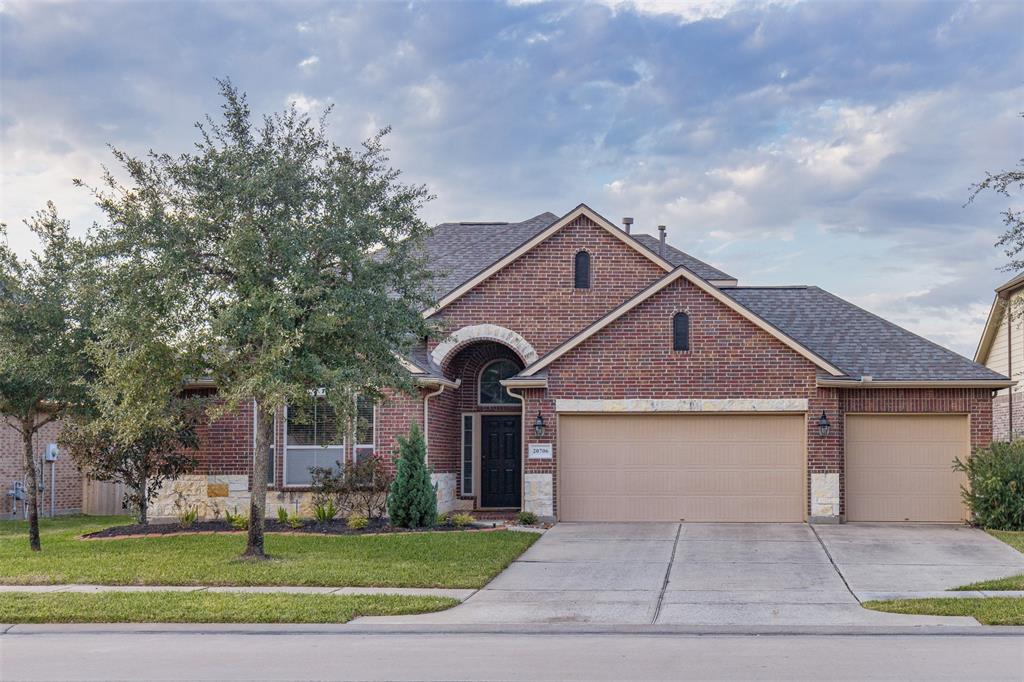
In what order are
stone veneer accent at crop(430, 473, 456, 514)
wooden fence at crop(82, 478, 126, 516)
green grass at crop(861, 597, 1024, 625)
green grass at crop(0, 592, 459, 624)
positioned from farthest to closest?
wooden fence at crop(82, 478, 126, 516), stone veneer accent at crop(430, 473, 456, 514), green grass at crop(0, 592, 459, 624), green grass at crop(861, 597, 1024, 625)

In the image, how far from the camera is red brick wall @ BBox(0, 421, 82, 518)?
26.3m

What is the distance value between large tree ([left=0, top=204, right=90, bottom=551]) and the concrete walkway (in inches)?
145

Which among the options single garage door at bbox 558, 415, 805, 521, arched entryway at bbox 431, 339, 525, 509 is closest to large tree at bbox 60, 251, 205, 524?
single garage door at bbox 558, 415, 805, 521

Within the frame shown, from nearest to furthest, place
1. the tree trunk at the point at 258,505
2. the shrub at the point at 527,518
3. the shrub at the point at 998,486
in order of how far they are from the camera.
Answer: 1. the tree trunk at the point at 258,505
2. the shrub at the point at 998,486
3. the shrub at the point at 527,518

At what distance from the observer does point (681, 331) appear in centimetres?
2173

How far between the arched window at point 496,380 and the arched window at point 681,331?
4.22 meters

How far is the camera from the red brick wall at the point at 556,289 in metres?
23.6

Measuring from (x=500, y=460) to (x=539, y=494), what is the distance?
3001 mm

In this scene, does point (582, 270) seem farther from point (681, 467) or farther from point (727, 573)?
point (727, 573)

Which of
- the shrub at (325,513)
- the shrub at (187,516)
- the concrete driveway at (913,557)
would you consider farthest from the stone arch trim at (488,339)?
the concrete driveway at (913,557)

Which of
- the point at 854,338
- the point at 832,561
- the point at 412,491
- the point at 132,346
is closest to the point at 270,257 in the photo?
the point at 132,346

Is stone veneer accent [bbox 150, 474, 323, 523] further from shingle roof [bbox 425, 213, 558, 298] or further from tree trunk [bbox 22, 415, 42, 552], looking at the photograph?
shingle roof [bbox 425, 213, 558, 298]

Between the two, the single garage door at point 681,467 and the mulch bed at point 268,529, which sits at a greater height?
the single garage door at point 681,467

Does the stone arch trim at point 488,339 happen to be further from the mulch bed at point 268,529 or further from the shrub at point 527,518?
the mulch bed at point 268,529
